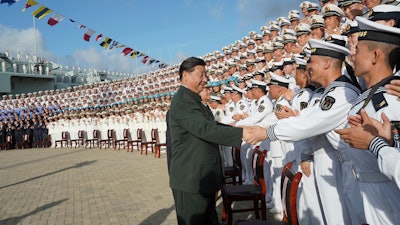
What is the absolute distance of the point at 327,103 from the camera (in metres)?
2.32

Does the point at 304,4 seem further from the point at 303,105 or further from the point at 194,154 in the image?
the point at 194,154

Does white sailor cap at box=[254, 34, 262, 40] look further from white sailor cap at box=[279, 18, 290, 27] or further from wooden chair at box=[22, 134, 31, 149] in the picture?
wooden chair at box=[22, 134, 31, 149]

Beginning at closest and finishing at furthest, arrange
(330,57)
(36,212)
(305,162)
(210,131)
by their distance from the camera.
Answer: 1. (210,131)
2. (330,57)
3. (305,162)
4. (36,212)

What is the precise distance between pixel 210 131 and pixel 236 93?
16.6 feet

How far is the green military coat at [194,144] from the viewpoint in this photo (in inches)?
94.3

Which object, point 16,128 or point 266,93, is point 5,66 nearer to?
point 16,128

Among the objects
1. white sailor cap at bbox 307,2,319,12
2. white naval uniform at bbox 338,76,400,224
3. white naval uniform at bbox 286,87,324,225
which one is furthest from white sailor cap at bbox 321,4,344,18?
white naval uniform at bbox 338,76,400,224

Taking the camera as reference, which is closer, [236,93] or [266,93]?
[266,93]

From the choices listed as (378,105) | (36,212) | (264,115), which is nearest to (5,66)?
(36,212)

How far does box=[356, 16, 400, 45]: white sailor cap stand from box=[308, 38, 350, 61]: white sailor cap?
2.35 feet

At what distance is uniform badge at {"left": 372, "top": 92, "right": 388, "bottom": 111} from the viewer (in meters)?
1.66

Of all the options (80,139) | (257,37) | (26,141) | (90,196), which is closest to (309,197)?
(90,196)

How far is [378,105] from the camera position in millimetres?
1683

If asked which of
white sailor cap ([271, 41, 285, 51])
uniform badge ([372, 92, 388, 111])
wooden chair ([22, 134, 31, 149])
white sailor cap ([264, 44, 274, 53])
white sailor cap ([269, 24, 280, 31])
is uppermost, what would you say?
white sailor cap ([269, 24, 280, 31])
